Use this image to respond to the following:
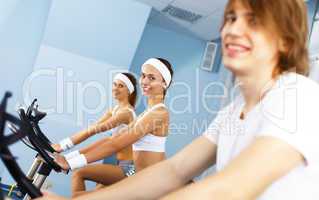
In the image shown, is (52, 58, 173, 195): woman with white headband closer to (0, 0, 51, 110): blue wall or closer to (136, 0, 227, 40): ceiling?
(136, 0, 227, 40): ceiling

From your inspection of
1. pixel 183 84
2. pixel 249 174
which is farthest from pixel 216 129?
pixel 183 84

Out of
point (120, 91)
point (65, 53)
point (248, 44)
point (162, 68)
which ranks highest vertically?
point (248, 44)

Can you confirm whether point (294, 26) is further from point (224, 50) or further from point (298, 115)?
point (298, 115)

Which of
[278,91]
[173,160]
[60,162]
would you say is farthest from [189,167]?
[60,162]

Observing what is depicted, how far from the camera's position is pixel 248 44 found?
0.92m

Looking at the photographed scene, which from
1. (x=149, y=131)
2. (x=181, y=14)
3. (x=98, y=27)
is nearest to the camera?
(x=149, y=131)

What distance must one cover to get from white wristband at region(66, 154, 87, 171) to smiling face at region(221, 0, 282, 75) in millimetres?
942

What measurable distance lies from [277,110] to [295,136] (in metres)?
0.08

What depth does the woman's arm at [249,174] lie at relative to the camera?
2.35 feet

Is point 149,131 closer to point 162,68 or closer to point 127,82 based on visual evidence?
point 162,68

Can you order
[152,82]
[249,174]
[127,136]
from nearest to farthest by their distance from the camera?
1. [249,174]
2. [127,136]
3. [152,82]

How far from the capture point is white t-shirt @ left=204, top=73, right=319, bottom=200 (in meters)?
0.75

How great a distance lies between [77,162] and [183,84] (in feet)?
14.5

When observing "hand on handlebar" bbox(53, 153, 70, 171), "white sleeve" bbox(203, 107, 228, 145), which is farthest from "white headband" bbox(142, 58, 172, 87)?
"white sleeve" bbox(203, 107, 228, 145)
